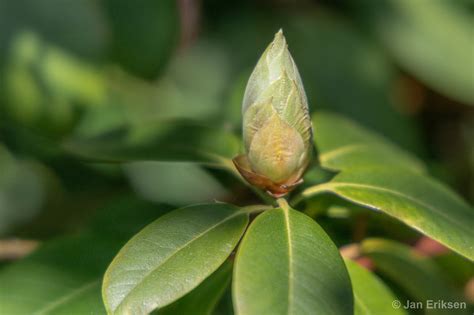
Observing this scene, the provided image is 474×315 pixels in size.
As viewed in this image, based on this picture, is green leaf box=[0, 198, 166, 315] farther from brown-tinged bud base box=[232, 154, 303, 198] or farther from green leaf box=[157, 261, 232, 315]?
brown-tinged bud base box=[232, 154, 303, 198]

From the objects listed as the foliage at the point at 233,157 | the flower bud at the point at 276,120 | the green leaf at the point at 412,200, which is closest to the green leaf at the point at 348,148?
the foliage at the point at 233,157

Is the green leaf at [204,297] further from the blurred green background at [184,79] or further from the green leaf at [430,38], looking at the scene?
the green leaf at [430,38]

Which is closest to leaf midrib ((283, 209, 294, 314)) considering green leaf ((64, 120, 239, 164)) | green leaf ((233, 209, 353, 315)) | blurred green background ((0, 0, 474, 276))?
green leaf ((233, 209, 353, 315))

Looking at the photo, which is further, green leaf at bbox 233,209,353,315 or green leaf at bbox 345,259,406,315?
green leaf at bbox 345,259,406,315

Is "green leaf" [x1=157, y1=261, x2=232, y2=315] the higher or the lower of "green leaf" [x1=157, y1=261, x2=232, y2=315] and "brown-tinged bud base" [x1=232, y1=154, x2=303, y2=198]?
the lower

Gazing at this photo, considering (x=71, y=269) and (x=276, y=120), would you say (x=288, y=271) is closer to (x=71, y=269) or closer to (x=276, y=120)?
(x=276, y=120)
